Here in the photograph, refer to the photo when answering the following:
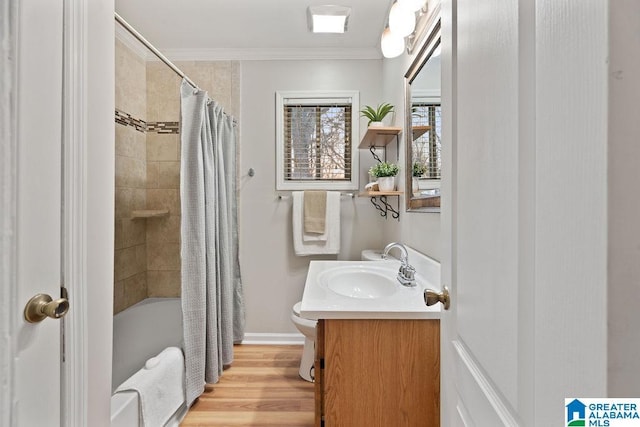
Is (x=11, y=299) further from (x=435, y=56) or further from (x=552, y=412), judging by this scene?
(x=435, y=56)

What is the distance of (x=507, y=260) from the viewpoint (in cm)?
47

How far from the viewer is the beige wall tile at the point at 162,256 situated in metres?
2.55

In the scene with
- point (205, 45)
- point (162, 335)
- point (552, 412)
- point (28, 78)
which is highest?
point (205, 45)

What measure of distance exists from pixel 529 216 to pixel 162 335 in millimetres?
2173

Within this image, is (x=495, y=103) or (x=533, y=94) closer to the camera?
(x=533, y=94)

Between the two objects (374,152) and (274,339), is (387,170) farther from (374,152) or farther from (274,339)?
(274,339)

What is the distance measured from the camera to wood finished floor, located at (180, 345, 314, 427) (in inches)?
63.2

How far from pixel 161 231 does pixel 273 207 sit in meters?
0.96

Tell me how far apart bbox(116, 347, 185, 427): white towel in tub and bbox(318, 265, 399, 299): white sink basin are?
88 centimetres

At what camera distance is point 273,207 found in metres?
2.52

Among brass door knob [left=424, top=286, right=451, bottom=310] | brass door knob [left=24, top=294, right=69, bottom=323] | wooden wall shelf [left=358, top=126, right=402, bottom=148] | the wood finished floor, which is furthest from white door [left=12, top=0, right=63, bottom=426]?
wooden wall shelf [left=358, top=126, right=402, bottom=148]

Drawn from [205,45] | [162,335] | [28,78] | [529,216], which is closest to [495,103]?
[529,216]

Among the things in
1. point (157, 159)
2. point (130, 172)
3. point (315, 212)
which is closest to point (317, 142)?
point (315, 212)

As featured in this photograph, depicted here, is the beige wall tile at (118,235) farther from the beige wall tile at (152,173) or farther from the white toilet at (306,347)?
the white toilet at (306,347)
